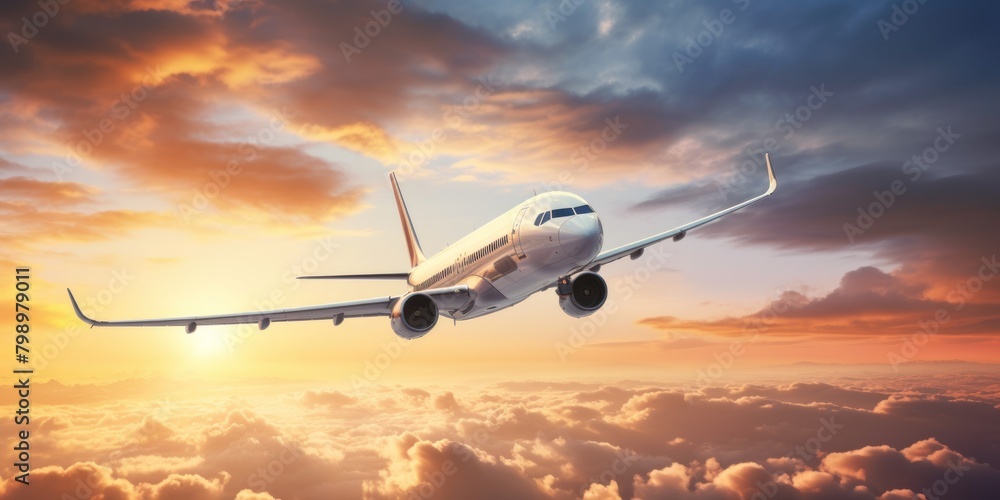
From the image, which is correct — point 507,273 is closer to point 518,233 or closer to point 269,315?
point 518,233

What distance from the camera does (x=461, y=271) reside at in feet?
143

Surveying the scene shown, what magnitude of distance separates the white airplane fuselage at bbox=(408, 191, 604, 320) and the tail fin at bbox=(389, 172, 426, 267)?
2085 centimetres

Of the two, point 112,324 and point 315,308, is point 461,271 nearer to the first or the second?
point 315,308

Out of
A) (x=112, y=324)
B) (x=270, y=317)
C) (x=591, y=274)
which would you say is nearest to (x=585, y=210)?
(x=591, y=274)

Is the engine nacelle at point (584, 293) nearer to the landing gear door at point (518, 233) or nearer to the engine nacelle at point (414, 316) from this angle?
the landing gear door at point (518, 233)

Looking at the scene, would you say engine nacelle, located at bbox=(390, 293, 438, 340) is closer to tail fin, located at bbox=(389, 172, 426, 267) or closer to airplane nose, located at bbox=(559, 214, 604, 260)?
airplane nose, located at bbox=(559, 214, 604, 260)

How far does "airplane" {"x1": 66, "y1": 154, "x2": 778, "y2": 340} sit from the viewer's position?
118 feet

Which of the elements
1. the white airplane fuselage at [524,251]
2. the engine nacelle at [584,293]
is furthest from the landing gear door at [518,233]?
the engine nacelle at [584,293]

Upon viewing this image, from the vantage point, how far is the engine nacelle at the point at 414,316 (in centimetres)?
4072

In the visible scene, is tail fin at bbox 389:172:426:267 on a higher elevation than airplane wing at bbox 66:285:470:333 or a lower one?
higher

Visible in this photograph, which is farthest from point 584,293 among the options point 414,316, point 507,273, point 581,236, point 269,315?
point 269,315

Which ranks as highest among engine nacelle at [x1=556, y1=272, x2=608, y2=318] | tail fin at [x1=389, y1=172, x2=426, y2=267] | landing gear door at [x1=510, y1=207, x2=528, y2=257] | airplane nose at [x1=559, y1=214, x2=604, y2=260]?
tail fin at [x1=389, y1=172, x2=426, y2=267]

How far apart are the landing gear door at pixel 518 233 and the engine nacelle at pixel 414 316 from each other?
6.10m

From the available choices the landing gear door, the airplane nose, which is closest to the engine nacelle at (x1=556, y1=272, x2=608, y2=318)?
the landing gear door
